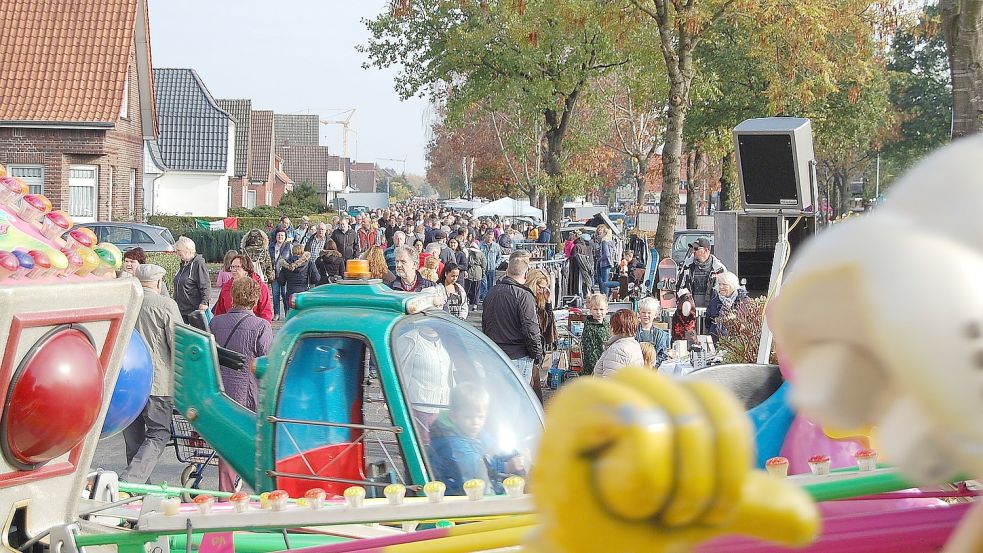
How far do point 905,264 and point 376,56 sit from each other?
120ft

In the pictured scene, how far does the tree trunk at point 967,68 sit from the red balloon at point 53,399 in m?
6.65

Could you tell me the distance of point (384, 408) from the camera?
4906 millimetres

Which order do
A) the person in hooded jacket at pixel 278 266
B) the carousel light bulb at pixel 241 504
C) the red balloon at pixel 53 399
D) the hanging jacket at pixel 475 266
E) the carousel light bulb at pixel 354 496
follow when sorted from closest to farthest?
the carousel light bulb at pixel 354 496 → the carousel light bulb at pixel 241 504 → the red balloon at pixel 53 399 → the person in hooded jacket at pixel 278 266 → the hanging jacket at pixel 475 266

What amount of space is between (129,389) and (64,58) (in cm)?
2543

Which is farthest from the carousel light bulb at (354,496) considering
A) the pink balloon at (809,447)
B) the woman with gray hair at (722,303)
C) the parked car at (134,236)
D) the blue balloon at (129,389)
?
the parked car at (134,236)

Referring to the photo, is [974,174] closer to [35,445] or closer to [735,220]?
[35,445]

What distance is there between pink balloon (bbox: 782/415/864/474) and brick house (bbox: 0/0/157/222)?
2606 cm

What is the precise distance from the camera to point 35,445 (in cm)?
373

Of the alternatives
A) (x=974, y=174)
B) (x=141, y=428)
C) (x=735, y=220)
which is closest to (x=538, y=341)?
(x=141, y=428)

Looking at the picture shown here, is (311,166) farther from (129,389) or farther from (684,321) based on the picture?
(129,389)

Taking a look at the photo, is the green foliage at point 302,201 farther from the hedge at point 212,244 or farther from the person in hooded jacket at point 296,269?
the person in hooded jacket at point 296,269

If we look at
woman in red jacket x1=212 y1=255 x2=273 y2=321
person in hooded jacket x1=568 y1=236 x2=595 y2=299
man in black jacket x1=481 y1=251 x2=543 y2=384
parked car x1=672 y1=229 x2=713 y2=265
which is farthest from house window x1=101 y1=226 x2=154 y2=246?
man in black jacket x1=481 y1=251 x2=543 y2=384

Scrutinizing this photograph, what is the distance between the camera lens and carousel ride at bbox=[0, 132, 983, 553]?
0.93 m

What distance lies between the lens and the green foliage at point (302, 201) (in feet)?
173
